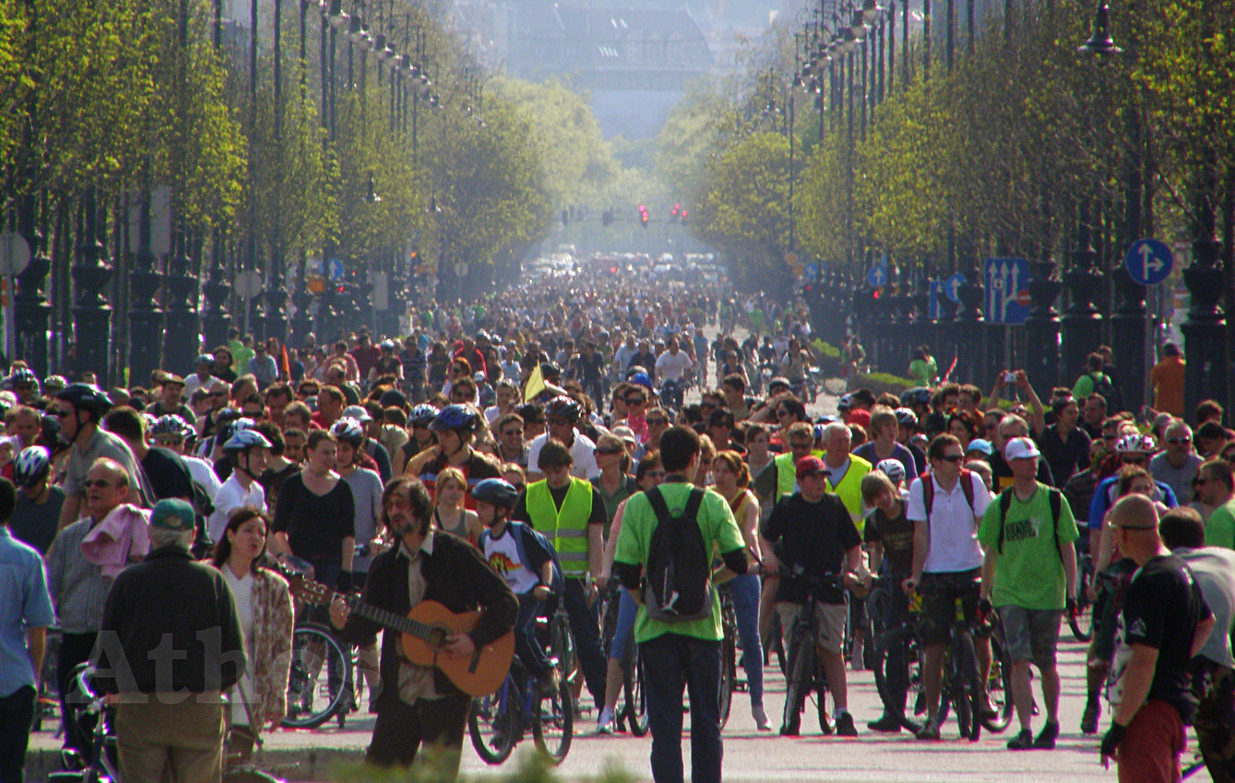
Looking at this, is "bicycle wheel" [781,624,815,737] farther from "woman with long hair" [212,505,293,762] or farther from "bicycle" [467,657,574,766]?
"woman with long hair" [212,505,293,762]

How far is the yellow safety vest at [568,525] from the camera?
1021 centimetres

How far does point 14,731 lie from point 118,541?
59.9 inches

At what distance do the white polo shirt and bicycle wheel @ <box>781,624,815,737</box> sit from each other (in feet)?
2.62

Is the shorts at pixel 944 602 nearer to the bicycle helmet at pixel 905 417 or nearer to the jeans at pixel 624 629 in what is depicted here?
the jeans at pixel 624 629

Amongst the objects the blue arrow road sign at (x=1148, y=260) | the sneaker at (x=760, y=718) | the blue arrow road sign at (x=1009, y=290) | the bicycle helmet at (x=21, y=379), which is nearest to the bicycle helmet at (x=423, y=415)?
the sneaker at (x=760, y=718)

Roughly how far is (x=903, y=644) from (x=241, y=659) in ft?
15.9

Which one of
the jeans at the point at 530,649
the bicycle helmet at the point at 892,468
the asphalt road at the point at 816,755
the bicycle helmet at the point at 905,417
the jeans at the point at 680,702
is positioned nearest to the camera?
the jeans at the point at 680,702

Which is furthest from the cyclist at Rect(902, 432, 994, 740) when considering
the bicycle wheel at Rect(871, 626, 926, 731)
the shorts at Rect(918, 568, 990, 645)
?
the bicycle wheel at Rect(871, 626, 926, 731)

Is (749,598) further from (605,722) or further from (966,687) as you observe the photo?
(966,687)

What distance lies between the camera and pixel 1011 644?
9.69 metres

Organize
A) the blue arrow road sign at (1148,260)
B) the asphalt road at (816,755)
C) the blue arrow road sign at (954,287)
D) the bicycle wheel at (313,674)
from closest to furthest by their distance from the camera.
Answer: the asphalt road at (816,755) < the bicycle wheel at (313,674) < the blue arrow road sign at (1148,260) < the blue arrow road sign at (954,287)

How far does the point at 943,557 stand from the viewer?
10195 mm

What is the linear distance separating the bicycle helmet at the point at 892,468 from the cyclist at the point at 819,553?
192 cm

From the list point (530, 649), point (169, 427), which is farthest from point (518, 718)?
point (169, 427)
